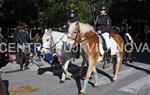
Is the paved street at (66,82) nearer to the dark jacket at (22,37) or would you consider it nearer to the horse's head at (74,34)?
the dark jacket at (22,37)

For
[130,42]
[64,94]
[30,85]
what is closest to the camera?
[64,94]

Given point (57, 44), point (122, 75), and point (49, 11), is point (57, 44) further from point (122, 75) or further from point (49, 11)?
point (49, 11)

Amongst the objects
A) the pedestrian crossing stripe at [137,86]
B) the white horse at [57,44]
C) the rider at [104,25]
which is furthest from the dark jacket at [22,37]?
the pedestrian crossing stripe at [137,86]

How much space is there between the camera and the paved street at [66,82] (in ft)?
37.7

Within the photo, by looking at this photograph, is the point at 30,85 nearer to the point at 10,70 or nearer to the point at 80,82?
the point at 80,82

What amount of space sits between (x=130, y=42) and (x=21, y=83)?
8656 millimetres

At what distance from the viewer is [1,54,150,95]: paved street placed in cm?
1150

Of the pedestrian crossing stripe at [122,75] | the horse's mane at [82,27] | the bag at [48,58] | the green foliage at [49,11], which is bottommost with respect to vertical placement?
the pedestrian crossing stripe at [122,75]

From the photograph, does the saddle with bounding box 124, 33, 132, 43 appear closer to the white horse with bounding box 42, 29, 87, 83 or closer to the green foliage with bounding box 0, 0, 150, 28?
the green foliage with bounding box 0, 0, 150, 28

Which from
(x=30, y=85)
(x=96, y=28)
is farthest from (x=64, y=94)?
(x=96, y=28)

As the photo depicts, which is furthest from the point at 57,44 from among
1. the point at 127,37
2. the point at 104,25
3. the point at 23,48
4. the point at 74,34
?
the point at 127,37

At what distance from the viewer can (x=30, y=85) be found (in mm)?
12297

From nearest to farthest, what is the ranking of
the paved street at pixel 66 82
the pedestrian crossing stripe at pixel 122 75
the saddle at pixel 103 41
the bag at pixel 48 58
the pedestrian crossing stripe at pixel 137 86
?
the paved street at pixel 66 82 < the pedestrian crossing stripe at pixel 137 86 < the saddle at pixel 103 41 < the pedestrian crossing stripe at pixel 122 75 < the bag at pixel 48 58

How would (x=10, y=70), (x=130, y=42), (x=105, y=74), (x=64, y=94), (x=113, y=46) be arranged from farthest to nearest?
(x=130, y=42)
(x=10, y=70)
(x=105, y=74)
(x=113, y=46)
(x=64, y=94)
